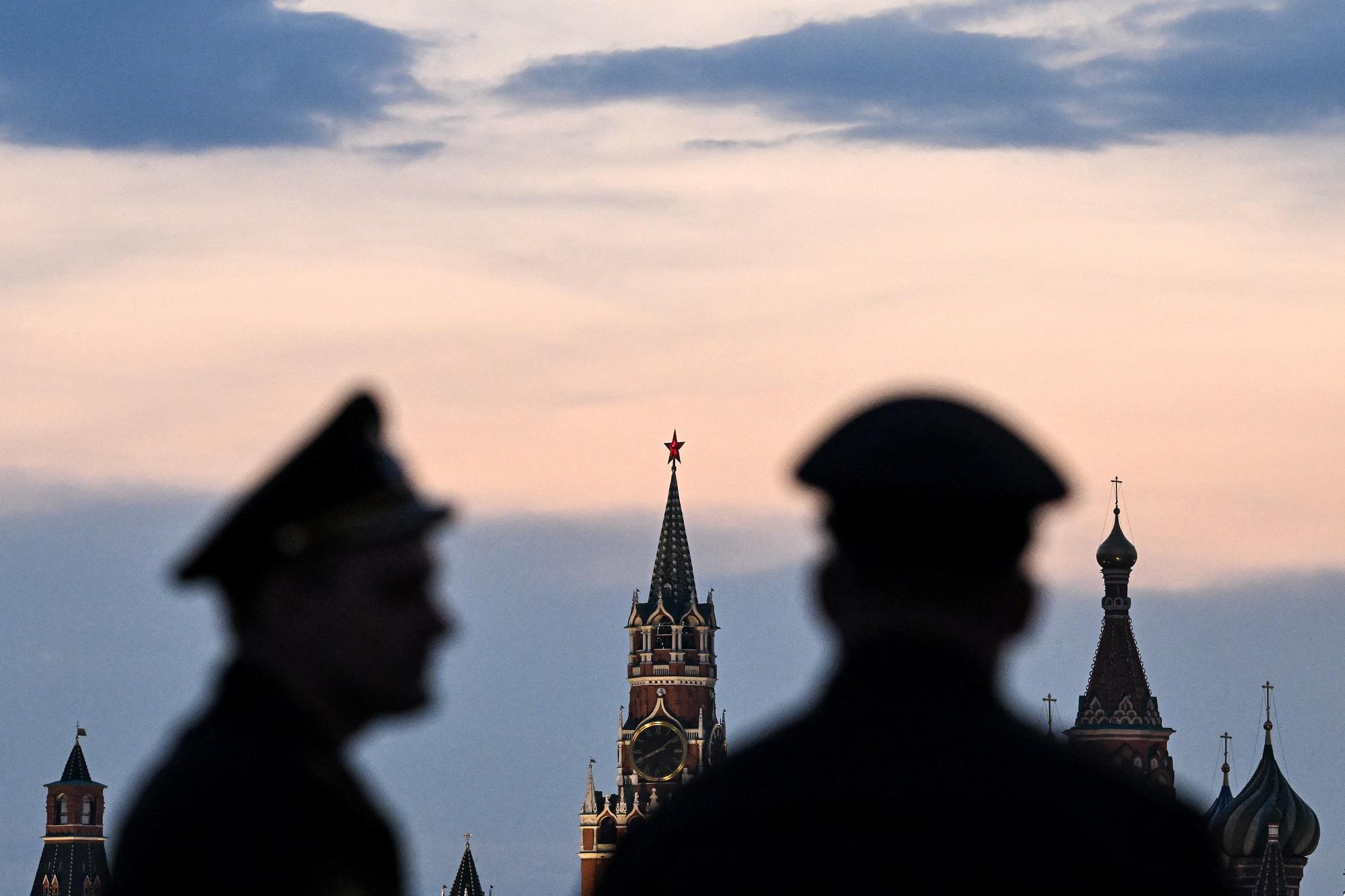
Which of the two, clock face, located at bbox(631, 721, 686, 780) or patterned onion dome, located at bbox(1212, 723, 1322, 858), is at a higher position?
clock face, located at bbox(631, 721, 686, 780)

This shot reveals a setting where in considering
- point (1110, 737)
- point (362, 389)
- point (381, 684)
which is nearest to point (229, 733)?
point (381, 684)

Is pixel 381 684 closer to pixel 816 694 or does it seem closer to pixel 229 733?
pixel 229 733

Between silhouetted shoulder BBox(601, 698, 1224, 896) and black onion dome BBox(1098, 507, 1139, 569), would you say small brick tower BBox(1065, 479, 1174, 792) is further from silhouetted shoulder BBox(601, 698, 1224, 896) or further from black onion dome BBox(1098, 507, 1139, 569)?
silhouetted shoulder BBox(601, 698, 1224, 896)

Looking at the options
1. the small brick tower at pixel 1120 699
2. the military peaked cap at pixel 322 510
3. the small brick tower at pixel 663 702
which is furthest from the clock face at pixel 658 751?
the military peaked cap at pixel 322 510

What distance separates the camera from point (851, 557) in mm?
6004

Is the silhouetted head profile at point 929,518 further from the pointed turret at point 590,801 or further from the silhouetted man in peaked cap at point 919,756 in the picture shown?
the pointed turret at point 590,801

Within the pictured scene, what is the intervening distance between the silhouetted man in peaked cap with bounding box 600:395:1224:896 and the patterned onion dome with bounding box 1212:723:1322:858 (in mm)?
111461

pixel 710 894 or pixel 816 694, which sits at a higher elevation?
pixel 816 694

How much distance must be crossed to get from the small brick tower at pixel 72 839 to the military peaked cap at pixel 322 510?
11451 centimetres

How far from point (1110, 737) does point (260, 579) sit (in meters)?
114

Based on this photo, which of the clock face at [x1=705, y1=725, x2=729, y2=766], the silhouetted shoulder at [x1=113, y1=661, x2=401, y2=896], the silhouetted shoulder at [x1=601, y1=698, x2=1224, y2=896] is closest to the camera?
the silhouetted shoulder at [x1=601, y1=698, x2=1224, y2=896]

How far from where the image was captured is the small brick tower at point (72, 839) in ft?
391

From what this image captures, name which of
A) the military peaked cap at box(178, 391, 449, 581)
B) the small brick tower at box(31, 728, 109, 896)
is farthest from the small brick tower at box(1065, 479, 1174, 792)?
the military peaked cap at box(178, 391, 449, 581)

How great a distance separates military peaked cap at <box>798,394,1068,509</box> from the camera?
233 inches
